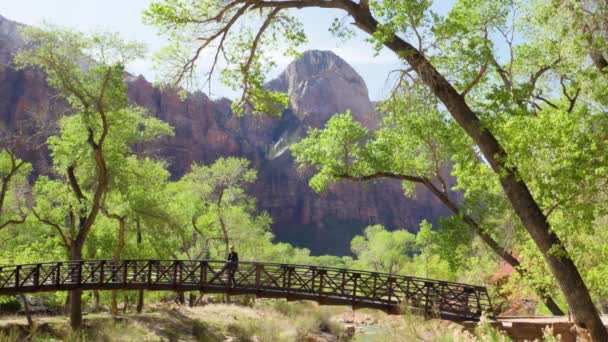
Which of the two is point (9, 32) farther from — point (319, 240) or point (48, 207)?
point (48, 207)

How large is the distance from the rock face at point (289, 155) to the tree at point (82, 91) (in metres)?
81.1

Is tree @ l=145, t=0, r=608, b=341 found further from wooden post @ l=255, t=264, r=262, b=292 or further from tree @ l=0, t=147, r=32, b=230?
tree @ l=0, t=147, r=32, b=230

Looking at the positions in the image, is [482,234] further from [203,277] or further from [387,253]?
[387,253]

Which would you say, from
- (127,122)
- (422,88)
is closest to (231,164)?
(127,122)

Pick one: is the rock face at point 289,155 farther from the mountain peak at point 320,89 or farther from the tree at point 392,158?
the tree at point 392,158

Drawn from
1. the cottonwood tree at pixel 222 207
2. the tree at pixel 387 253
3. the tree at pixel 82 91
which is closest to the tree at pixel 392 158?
the tree at pixel 82 91

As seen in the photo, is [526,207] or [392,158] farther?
[392,158]

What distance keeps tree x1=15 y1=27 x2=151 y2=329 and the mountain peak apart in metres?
116

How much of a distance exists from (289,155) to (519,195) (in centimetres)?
12223

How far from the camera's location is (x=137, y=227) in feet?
73.7

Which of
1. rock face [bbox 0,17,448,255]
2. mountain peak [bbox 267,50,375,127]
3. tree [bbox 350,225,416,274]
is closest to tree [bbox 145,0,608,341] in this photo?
tree [bbox 350,225,416,274]

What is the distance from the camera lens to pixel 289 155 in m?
129

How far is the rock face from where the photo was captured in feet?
362

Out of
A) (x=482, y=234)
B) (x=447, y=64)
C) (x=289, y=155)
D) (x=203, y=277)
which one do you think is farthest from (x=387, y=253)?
(x=289, y=155)
